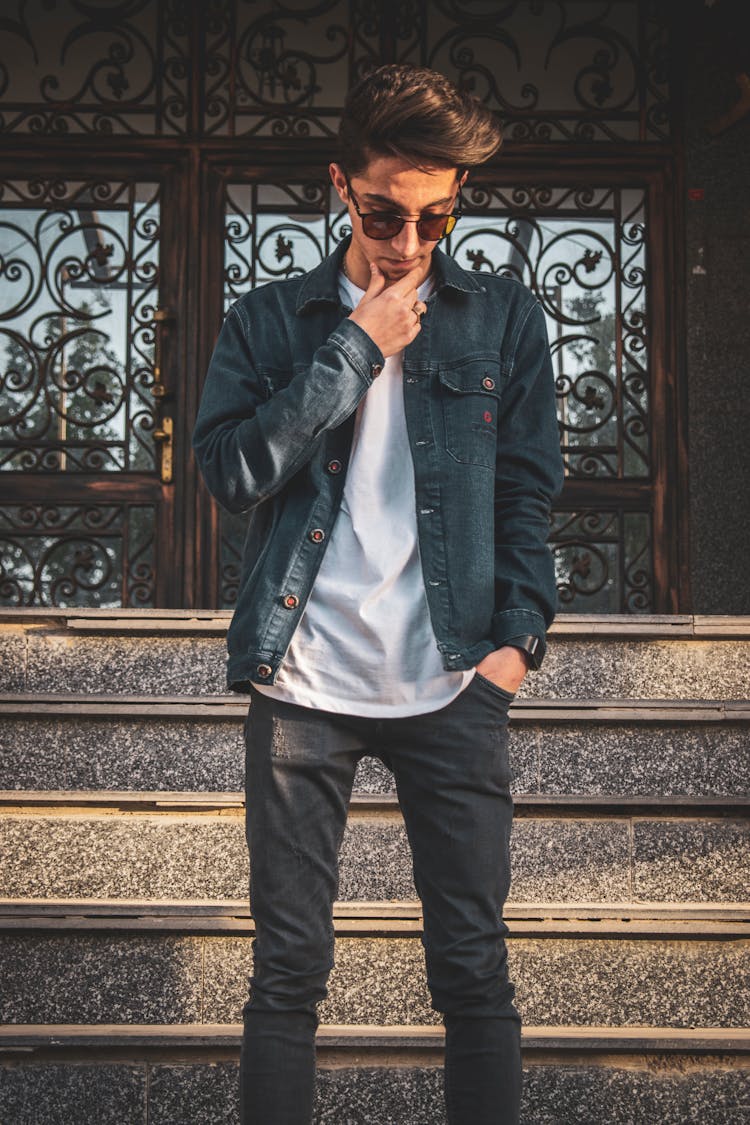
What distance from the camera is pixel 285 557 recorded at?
6.31 ft

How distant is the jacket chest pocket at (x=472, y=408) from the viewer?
1.98m

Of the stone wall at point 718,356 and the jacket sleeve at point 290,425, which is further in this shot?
the stone wall at point 718,356

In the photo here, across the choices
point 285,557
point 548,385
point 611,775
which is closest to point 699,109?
point 611,775

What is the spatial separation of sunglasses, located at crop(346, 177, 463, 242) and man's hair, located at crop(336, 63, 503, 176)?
7 centimetres

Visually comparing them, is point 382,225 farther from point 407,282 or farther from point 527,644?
point 527,644

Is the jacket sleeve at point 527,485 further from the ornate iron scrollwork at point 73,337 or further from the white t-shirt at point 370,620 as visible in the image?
the ornate iron scrollwork at point 73,337

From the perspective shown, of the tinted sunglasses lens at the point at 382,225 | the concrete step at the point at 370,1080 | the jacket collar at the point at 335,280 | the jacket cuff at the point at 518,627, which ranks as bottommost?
the concrete step at the point at 370,1080

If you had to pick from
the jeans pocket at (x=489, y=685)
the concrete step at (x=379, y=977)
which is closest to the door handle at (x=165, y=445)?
the concrete step at (x=379, y=977)

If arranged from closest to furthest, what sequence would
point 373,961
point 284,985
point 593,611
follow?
point 284,985
point 373,961
point 593,611

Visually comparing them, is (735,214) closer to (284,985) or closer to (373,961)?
(373,961)

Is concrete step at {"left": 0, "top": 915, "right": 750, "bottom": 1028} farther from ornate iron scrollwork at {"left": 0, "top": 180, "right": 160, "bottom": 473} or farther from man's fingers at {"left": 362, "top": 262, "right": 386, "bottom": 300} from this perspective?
ornate iron scrollwork at {"left": 0, "top": 180, "right": 160, "bottom": 473}

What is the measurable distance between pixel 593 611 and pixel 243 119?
2777 millimetres

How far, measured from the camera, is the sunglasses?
1.89 m

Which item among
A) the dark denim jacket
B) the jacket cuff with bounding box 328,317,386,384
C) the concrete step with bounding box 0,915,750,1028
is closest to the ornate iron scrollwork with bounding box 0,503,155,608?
the concrete step with bounding box 0,915,750,1028
